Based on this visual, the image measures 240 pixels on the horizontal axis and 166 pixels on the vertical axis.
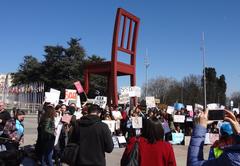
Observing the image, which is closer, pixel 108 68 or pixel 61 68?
pixel 108 68

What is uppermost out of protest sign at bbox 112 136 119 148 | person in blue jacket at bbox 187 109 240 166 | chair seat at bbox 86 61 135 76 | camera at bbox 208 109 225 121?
chair seat at bbox 86 61 135 76

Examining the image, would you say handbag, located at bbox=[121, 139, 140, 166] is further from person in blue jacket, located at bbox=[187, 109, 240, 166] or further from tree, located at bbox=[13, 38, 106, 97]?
tree, located at bbox=[13, 38, 106, 97]

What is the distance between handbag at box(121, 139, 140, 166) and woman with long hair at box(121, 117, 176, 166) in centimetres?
2

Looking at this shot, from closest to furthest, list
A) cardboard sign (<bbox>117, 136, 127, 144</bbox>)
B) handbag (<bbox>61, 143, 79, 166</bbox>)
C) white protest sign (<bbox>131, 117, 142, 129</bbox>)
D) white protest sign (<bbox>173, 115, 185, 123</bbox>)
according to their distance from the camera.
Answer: handbag (<bbox>61, 143, 79, 166</bbox>), white protest sign (<bbox>131, 117, 142, 129</bbox>), cardboard sign (<bbox>117, 136, 127, 144</bbox>), white protest sign (<bbox>173, 115, 185, 123</bbox>)

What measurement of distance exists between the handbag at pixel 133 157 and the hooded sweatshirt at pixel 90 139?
4.34 ft

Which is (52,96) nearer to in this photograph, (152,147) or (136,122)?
(136,122)

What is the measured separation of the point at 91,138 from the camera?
18.2 ft

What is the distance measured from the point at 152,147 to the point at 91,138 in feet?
4.80

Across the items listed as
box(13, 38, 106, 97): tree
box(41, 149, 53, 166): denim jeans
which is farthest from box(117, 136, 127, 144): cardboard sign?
box(13, 38, 106, 97): tree

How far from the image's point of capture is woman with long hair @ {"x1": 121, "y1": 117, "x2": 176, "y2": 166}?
14.0 feet

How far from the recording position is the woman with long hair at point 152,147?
168 inches

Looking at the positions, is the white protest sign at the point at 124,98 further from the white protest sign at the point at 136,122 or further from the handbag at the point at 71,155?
the handbag at the point at 71,155

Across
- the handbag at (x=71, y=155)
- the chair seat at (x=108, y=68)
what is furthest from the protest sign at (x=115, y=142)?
the handbag at (x=71, y=155)

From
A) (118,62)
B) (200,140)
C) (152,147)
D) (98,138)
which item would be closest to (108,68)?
(118,62)
